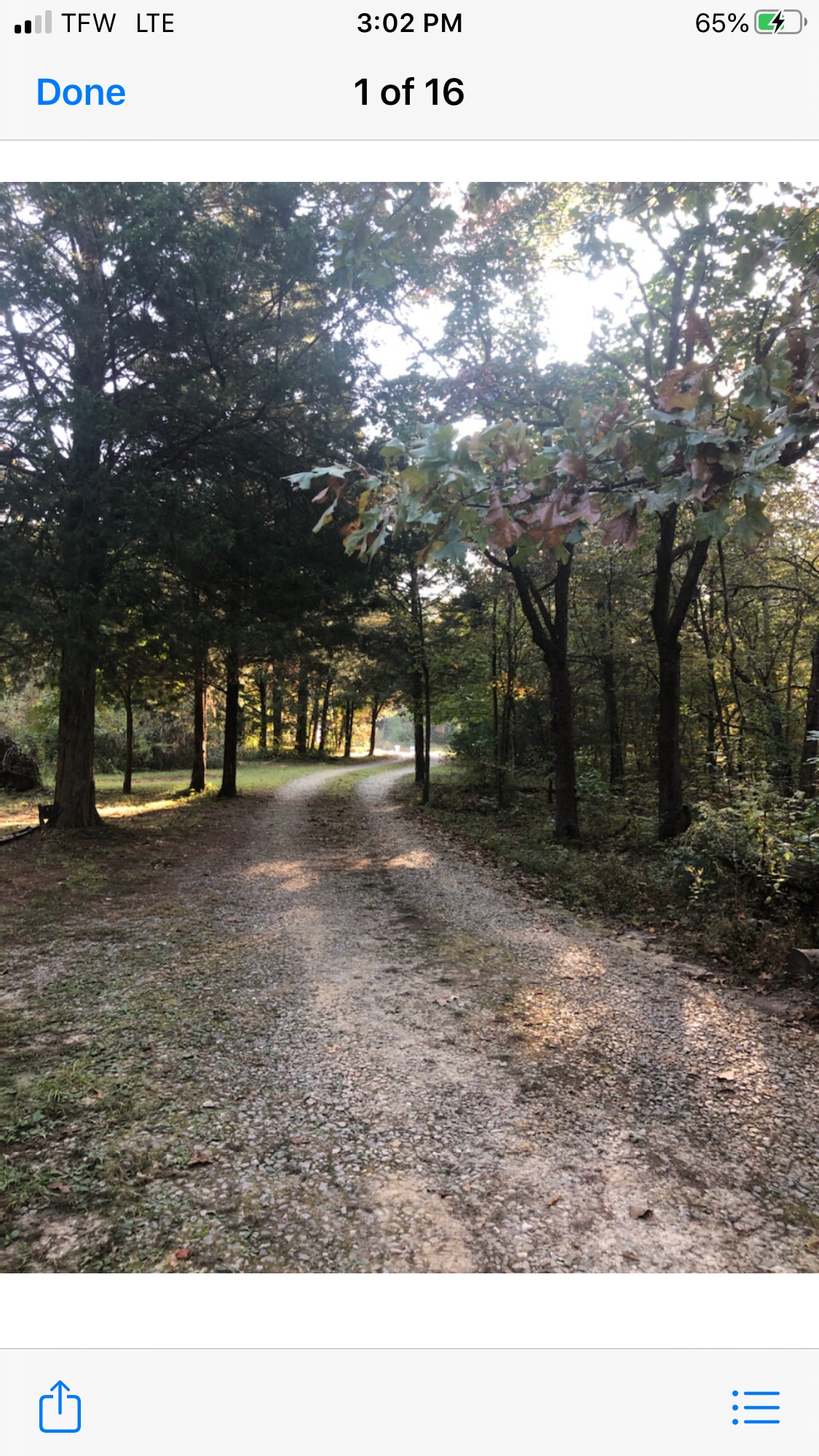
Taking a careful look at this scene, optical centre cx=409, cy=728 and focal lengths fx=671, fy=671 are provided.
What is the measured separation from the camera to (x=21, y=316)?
938 centimetres

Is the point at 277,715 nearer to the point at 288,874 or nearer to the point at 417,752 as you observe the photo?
the point at 417,752

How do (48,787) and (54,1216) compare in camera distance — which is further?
(48,787)

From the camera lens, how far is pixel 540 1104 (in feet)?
12.0

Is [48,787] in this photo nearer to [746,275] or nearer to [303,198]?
[303,198]

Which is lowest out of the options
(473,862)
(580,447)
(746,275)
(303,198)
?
(473,862)

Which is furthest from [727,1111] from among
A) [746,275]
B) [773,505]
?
[773,505]

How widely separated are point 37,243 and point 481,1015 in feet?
35.6
